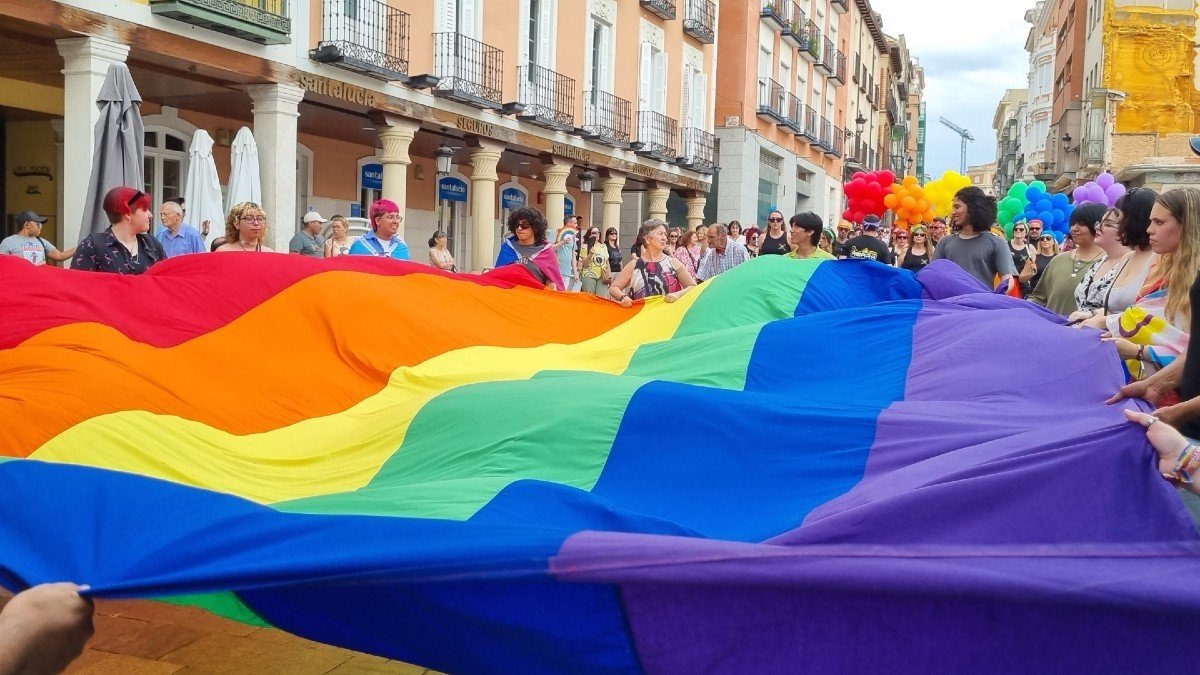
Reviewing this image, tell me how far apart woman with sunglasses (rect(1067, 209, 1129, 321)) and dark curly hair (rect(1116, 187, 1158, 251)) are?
325 mm

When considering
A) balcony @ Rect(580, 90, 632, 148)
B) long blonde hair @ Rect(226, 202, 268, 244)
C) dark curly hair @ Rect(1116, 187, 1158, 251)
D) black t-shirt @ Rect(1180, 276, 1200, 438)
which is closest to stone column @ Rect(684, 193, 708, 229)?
balcony @ Rect(580, 90, 632, 148)

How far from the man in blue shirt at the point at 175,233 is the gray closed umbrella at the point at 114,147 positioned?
85 cm

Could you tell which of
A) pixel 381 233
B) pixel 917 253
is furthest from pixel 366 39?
pixel 381 233

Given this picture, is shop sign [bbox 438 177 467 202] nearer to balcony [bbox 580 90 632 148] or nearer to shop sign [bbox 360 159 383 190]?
shop sign [bbox 360 159 383 190]

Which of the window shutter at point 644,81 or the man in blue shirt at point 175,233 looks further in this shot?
the window shutter at point 644,81

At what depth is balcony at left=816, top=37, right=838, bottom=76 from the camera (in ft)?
129

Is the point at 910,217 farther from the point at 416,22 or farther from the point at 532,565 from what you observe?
the point at 532,565

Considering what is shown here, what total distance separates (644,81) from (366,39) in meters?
10.6

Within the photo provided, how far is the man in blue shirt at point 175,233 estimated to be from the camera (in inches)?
330

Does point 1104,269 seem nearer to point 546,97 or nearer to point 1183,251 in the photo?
point 1183,251

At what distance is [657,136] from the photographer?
2650cm

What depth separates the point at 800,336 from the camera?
4918 millimetres

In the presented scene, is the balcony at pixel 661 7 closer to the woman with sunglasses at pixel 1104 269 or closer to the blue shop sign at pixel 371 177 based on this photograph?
the blue shop sign at pixel 371 177

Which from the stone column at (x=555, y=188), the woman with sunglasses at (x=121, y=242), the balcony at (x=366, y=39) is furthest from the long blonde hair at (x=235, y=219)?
the stone column at (x=555, y=188)
